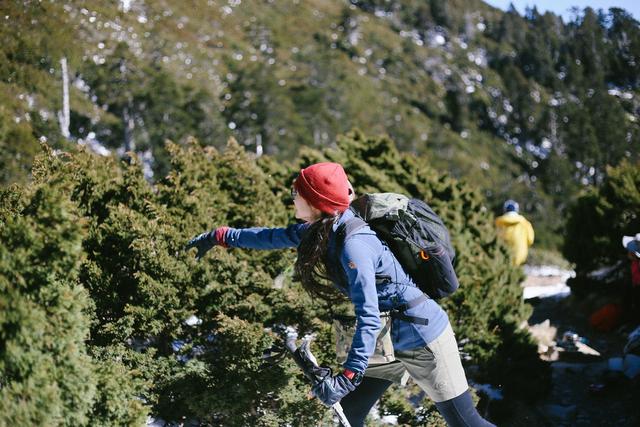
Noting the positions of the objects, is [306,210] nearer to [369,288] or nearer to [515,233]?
[369,288]

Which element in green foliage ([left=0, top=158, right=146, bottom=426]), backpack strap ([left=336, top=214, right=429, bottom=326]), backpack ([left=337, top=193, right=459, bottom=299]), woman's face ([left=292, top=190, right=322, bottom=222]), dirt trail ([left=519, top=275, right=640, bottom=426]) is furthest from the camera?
dirt trail ([left=519, top=275, right=640, bottom=426])

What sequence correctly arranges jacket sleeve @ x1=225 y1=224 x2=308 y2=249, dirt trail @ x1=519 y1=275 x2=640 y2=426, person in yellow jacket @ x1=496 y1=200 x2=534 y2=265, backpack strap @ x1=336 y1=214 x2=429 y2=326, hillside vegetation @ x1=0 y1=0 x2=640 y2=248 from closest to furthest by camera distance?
backpack strap @ x1=336 y1=214 x2=429 y2=326 < jacket sleeve @ x1=225 y1=224 x2=308 y2=249 < dirt trail @ x1=519 y1=275 x2=640 y2=426 < person in yellow jacket @ x1=496 y1=200 x2=534 y2=265 < hillside vegetation @ x1=0 y1=0 x2=640 y2=248

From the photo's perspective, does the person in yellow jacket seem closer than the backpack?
No

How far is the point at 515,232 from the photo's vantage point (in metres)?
7.91

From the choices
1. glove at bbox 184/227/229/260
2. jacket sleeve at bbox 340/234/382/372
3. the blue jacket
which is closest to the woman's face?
the blue jacket

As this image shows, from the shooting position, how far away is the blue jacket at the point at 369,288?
8.55 feet

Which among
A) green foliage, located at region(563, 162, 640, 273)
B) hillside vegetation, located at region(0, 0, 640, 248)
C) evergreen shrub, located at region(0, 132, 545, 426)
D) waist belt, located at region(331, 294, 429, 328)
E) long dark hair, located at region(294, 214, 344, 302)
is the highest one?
long dark hair, located at region(294, 214, 344, 302)

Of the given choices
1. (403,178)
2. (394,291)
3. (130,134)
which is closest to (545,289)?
(403,178)

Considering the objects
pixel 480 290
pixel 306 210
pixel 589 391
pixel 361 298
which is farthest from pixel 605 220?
pixel 361 298

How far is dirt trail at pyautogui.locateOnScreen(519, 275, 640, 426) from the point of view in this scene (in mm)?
6047

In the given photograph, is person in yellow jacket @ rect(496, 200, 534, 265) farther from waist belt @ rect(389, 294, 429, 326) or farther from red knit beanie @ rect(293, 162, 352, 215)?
red knit beanie @ rect(293, 162, 352, 215)

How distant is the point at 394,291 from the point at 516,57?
338 ft

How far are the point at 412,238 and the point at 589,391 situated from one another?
477 centimetres

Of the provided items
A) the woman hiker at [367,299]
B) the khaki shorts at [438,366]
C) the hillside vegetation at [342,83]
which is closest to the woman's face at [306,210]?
the woman hiker at [367,299]
